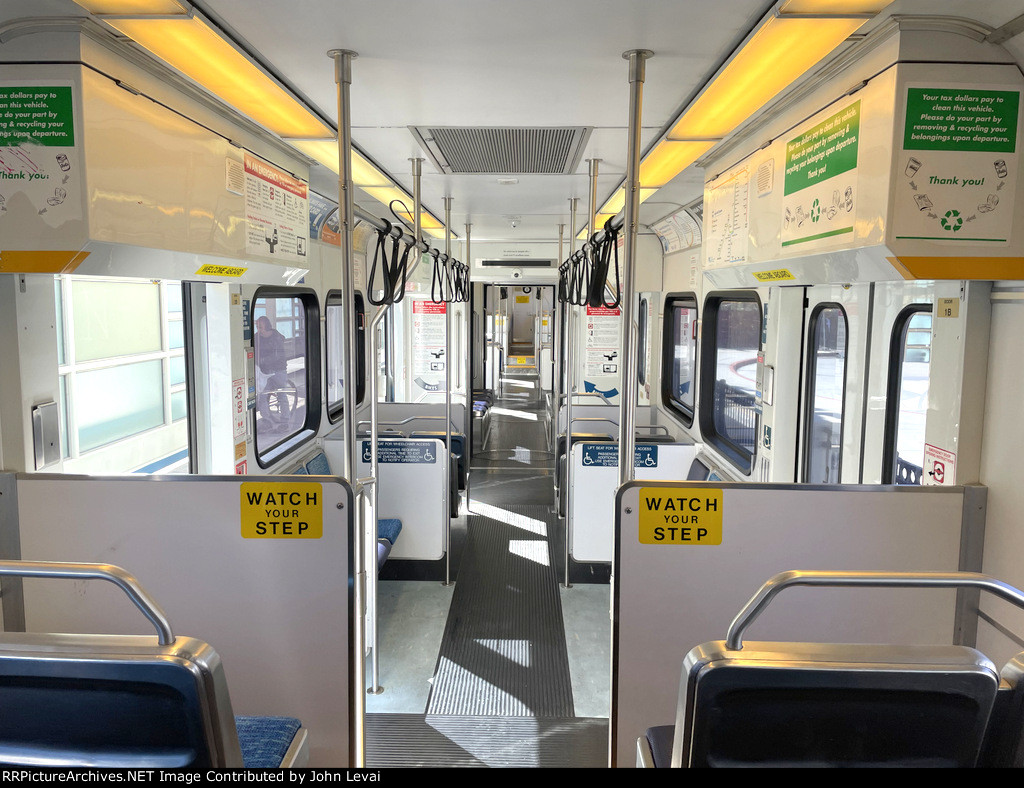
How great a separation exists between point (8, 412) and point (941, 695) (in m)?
2.49

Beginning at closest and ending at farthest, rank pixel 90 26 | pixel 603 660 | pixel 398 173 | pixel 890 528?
pixel 90 26 → pixel 890 528 → pixel 603 660 → pixel 398 173

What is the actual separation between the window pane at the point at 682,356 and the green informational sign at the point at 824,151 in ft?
14.4

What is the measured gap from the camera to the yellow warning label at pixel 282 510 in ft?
6.75

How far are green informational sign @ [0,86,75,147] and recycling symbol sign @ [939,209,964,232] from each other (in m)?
2.18

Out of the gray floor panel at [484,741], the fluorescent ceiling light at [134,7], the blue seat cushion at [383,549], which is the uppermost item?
the fluorescent ceiling light at [134,7]

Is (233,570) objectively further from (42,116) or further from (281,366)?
(281,366)

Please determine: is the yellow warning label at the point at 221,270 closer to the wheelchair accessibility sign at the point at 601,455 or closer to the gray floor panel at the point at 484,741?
the gray floor panel at the point at 484,741

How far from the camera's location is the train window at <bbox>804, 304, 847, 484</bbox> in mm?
3383

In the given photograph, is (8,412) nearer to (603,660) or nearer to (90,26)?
(90,26)

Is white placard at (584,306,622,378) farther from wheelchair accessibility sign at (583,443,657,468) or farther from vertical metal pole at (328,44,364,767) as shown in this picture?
vertical metal pole at (328,44,364,767)

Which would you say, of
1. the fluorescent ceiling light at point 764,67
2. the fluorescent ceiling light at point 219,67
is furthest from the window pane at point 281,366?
the fluorescent ceiling light at point 764,67

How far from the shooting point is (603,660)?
3.93 m

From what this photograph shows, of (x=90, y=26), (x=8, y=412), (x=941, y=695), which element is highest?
(x=90, y=26)
